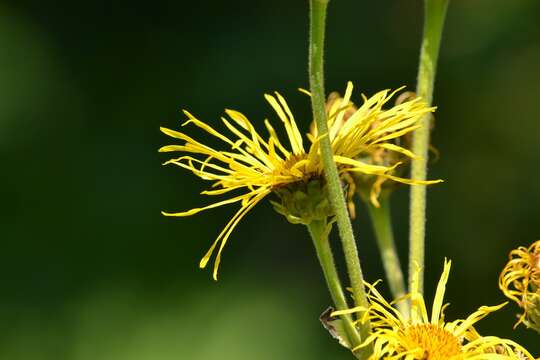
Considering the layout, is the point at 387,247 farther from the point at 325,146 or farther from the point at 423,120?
the point at 325,146

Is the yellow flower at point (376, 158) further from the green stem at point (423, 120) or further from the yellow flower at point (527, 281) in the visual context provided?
the yellow flower at point (527, 281)

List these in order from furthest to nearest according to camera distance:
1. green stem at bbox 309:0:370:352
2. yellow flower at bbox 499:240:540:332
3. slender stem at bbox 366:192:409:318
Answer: slender stem at bbox 366:192:409:318 < yellow flower at bbox 499:240:540:332 < green stem at bbox 309:0:370:352

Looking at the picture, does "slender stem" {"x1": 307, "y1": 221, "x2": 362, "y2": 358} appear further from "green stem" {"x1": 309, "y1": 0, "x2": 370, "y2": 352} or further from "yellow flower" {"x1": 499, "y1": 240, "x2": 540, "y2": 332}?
"yellow flower" {"x1": 499, "y1": 240, "x2": 540, "y2": 332}

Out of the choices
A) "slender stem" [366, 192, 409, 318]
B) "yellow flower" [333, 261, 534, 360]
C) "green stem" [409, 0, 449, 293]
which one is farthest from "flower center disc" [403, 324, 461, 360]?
"slender stem" [366, 192, 409, 318]

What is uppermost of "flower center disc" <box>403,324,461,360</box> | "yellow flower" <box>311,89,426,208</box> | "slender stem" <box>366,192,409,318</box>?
"yellow flower" <box>311,89,426,208</box>

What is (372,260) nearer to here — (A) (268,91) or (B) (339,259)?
(B) (339,259)
